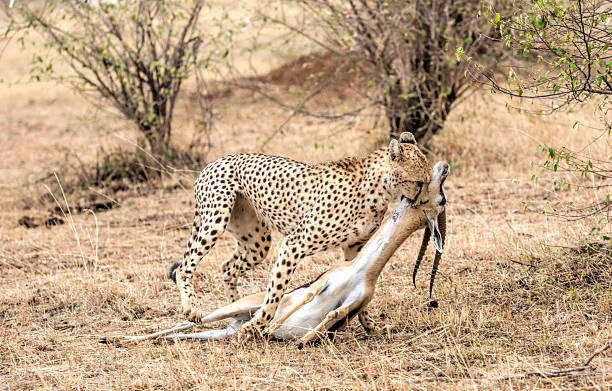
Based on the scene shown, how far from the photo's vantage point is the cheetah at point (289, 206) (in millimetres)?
4164

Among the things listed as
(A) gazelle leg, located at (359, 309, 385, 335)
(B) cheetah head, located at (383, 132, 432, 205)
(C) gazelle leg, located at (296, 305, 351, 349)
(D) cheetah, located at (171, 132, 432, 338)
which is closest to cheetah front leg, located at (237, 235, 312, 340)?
(D) cheetah, located at (171, 132, 432, 338)

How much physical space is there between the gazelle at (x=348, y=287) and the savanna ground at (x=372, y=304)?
0.38ft

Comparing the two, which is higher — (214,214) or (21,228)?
(214,214)

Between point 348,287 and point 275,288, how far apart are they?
426 millimetres

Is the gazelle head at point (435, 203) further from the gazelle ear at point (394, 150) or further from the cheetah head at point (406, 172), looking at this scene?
the gazelle ear at point (394, 150)

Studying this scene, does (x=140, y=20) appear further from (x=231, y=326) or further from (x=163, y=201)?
(x=231, y=326)

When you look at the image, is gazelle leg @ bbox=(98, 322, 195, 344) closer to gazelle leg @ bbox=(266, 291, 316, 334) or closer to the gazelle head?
gazelle leg @ bbox=(266, 291, 316, 334)

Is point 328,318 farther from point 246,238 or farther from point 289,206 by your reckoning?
point 246,238

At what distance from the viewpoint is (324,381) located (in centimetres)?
362

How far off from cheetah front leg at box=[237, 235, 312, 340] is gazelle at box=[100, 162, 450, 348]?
7 centimetres

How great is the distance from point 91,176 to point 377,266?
5.95 meters

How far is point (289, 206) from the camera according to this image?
Result: 455 centimetres

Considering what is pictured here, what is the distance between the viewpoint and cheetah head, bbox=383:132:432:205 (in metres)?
3.95

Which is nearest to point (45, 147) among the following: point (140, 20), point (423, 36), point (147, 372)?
point (140, 20)
